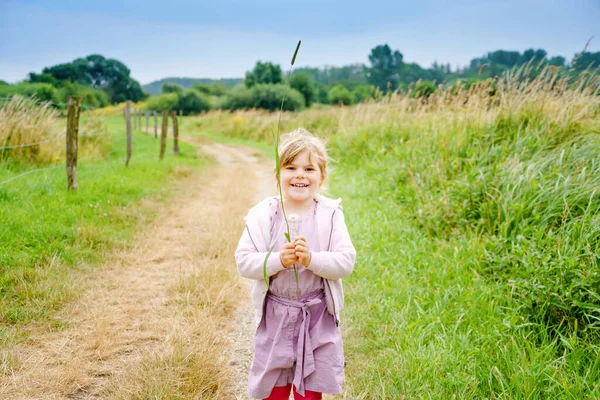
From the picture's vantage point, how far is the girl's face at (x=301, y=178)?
204 centimetres

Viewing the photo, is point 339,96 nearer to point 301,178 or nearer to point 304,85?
point 304,85

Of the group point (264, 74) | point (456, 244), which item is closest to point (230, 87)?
point (264, 74)

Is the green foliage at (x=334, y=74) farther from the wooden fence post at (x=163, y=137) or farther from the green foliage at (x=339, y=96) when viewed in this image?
the wooden fence post at (x=163, y=137)

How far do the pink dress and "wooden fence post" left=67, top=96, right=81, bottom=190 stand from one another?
5.21m

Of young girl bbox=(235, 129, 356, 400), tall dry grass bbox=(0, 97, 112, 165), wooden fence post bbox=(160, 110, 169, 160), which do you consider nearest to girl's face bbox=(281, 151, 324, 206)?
young girl bbox=(235, 129, 356, 400)

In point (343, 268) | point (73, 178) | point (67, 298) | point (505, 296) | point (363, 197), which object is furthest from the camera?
point (363, 197)

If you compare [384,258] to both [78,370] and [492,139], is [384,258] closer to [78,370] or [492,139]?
[492,139]

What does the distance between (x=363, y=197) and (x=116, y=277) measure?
4.04 meters

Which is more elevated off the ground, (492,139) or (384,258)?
(492,139)

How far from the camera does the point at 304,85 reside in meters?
49.7

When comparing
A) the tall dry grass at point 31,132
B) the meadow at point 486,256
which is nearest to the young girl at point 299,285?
the meadow at point 486,256

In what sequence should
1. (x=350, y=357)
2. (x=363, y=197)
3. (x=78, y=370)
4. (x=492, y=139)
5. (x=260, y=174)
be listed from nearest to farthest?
(x=78, y=370) → (x=350, y=357) → (x=492, y=139) → (x=363, y=197) → (x=260, y=174)

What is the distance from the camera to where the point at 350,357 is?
2898mm

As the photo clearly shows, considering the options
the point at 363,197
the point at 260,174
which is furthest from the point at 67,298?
the point at 260,174
